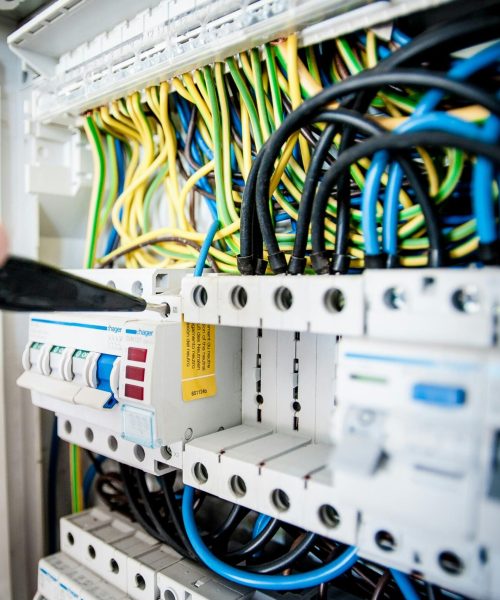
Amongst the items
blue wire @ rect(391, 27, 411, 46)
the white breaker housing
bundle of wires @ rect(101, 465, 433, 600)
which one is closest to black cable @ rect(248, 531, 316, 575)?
bundle of wires @ rect(101, 465, 433, 600)

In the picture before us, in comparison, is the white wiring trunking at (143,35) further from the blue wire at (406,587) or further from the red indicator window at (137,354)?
the blue wire at (406,587)

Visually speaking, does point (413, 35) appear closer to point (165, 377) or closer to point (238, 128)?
point (238, 128)

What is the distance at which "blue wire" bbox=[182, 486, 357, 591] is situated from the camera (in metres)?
0.79

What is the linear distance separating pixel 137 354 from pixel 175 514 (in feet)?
1.27

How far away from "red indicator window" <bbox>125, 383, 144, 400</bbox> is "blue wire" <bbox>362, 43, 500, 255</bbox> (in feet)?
1.50

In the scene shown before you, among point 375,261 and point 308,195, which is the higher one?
point 308,195

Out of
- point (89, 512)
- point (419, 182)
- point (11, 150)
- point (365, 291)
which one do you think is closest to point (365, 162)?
point (419, 182)

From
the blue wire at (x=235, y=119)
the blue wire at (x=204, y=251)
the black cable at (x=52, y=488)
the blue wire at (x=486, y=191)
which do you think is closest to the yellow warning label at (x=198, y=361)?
the blue wire at (x=204, y=251)

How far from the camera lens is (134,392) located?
0.86 meters

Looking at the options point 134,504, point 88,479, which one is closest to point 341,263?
point 134,504

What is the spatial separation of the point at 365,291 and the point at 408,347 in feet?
0.36

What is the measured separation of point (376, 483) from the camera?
59 cm

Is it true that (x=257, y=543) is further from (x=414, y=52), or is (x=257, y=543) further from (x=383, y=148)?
(x=414, y=52)

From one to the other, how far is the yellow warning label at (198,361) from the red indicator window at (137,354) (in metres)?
0.08
